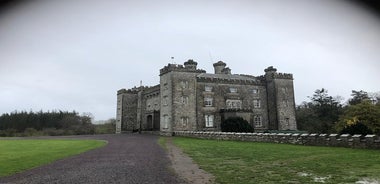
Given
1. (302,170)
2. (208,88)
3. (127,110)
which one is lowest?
(302,170)

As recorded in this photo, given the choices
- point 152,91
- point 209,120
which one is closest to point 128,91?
point 152,91

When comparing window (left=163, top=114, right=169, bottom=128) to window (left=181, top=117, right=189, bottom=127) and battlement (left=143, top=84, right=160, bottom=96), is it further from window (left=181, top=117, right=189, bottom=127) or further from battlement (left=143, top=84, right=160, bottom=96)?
battlement (left=143, top=84, right=160, bottom=96)

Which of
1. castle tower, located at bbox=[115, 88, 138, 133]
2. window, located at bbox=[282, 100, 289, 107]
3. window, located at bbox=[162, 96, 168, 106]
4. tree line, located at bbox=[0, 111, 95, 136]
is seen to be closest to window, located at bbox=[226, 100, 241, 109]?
window, located at bbox=[282, 100, 289, 107]

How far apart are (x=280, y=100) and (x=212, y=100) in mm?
9535

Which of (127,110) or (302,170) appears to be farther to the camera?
(127,110)

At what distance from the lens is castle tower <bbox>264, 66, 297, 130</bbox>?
4359cm

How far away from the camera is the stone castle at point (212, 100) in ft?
→ 127

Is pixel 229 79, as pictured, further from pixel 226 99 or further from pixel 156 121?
pixel 156 121

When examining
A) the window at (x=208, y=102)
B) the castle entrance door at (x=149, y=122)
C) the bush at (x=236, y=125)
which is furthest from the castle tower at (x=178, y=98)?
the castle entrance door at (x=149, y=122)

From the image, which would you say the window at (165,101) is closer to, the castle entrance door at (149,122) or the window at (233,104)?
the castle entrance door at (149,122)

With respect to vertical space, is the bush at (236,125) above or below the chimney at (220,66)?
below

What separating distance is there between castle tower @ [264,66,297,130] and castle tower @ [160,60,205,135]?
1143 centimetres

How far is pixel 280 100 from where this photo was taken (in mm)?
43844

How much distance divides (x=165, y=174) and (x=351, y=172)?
16.7ft
